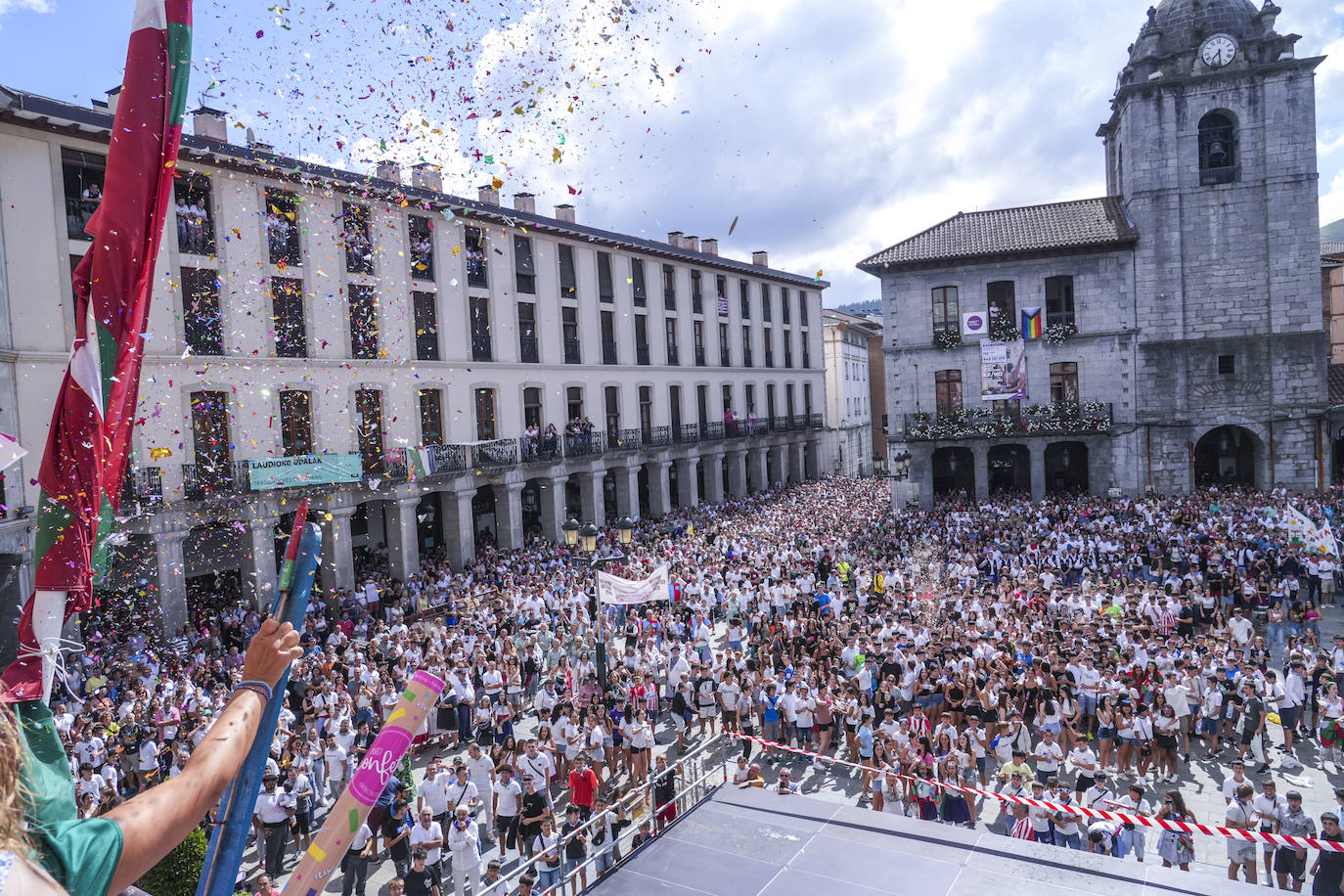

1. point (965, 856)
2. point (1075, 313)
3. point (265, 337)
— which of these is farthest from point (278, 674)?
point (1075, 313)

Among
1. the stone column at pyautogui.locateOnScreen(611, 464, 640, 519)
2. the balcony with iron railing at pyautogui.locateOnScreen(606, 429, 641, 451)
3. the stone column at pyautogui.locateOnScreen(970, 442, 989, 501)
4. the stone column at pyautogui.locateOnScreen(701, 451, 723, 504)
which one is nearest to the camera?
the stone column at pyautogui.locateOnScreen(970, 442, 989, 501)

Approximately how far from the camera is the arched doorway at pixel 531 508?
36.7m

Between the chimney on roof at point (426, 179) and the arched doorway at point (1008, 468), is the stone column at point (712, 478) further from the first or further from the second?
the chimney on roof at point (426, 179)

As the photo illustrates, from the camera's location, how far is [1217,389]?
113ft

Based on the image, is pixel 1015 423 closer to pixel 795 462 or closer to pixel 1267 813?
pixel 795 462

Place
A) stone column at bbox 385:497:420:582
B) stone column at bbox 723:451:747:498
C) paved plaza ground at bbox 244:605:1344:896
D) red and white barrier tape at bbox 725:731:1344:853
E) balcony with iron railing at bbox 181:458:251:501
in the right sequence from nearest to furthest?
red and white barrier tape at bbox 725:731:1344:853
paved plaza ground at bbox 244:605:1344:896
balcony with iron railing at bbox 181:458:251:501
stone column at bbox 385:497:420:582
stone column at bbox 723:451:747:498

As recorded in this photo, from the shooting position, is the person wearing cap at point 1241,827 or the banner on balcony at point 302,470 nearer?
the person wearing cap at point 1241,827

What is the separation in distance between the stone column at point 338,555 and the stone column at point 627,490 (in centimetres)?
1437

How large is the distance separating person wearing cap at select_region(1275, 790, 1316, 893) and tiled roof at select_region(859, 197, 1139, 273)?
29941mm

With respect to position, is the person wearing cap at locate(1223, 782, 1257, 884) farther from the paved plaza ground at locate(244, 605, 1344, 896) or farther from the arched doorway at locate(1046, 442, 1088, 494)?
the arched doorway at locate(1046, 442, 1088, 494)

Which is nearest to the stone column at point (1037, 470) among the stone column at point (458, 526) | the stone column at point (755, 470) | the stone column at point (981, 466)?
the stone column at point (981, 466)

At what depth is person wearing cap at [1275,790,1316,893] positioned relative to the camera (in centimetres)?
870

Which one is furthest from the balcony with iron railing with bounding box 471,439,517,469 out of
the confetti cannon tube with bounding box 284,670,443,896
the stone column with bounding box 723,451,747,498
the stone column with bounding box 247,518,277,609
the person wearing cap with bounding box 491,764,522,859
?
the confetti cannon tube with bounding box 284,670,443,896

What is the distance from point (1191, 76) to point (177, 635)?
39829 millimetres
